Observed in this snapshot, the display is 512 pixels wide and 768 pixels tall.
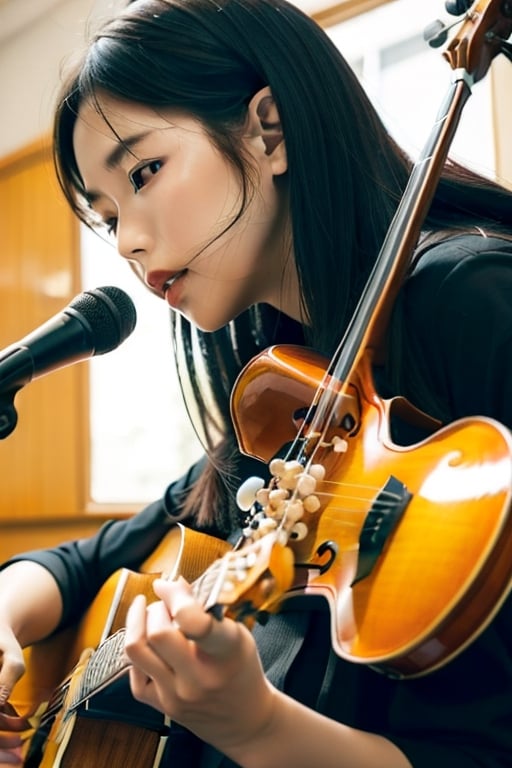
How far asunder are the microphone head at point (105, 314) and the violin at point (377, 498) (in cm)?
16

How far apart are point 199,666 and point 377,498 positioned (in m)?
0.14

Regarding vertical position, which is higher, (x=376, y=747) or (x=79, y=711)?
(x=376, y=747)

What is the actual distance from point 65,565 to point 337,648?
2.25 ft

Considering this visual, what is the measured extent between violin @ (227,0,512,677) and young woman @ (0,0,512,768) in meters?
Answer: 0.06

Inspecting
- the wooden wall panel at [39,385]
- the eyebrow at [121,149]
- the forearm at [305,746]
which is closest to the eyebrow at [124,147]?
the eyebrow at [121,149]

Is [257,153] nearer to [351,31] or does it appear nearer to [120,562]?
[120,562]

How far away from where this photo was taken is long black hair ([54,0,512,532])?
2.54ft

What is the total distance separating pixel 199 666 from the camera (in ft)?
1.50

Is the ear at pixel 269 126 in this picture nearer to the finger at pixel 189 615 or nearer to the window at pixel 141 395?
the finger at pixel 189 615

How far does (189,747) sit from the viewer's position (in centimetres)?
81

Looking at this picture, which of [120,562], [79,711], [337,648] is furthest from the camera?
[120,562]

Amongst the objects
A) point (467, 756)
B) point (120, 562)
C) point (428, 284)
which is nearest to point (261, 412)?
point (428, 284)

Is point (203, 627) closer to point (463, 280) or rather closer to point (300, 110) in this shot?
point (463, 280)

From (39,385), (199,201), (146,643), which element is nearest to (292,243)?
(199,201)
